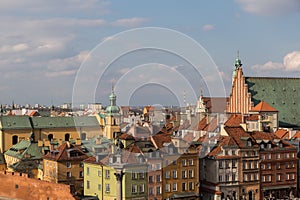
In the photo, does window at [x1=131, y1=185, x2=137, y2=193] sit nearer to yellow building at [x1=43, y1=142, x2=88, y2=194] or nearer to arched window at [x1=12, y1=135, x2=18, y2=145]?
yellow building at [x1=43, y1=142, x2=88, y2=194]

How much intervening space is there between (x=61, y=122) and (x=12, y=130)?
27.6ft

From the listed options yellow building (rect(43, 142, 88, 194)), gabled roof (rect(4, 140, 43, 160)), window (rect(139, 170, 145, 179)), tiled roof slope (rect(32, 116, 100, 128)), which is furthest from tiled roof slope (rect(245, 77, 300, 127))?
window (rect(139, 170, 145, 179))

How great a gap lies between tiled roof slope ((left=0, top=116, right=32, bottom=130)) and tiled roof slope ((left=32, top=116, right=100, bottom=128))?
1.51m

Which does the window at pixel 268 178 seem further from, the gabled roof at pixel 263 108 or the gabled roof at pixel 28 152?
the gabled roof at pixel 28 152

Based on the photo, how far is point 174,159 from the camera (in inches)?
1809

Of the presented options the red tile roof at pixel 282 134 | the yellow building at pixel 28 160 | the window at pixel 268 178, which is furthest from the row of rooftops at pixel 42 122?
the window at pixel 268 178

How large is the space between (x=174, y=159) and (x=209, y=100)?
42168 mm

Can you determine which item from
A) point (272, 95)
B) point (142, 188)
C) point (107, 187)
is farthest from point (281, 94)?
point (107, 187)

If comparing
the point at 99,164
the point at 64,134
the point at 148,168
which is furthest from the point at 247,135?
the point at 64,134

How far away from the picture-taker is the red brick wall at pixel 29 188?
4350cm

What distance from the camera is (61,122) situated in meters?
78.2

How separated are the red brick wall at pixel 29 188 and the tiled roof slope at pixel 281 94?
36.8 m

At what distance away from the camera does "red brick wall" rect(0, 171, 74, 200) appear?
43.5 metres

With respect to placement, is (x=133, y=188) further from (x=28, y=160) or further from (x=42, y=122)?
(x=42, y=122)
